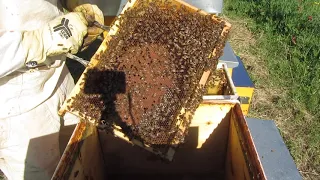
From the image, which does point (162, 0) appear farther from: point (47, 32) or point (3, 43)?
point (3, 43)

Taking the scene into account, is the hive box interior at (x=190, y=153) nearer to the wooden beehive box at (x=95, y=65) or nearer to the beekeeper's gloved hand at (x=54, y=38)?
the wooden beehive box at (x=95, y=65)

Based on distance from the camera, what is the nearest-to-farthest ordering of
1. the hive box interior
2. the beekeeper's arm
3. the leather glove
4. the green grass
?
the hive box interior
the beekeeper's arm
the leather glove
the green grass

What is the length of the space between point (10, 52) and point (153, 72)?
1.18m

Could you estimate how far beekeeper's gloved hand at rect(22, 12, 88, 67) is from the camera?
2.74m

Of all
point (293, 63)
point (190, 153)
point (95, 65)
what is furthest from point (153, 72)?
point (293, 63)

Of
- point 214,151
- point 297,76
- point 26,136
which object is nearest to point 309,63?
point 297,76

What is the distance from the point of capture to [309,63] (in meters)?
5.61

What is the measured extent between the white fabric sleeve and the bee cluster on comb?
588mm

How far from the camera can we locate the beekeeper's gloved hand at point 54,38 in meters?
2.74

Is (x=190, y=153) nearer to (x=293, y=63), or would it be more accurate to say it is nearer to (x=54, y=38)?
(x=54, y=38)

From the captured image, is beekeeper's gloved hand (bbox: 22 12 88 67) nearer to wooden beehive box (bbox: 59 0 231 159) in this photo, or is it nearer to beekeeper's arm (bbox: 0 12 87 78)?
beekeeper's arm (bbox: 0 12 87 78)

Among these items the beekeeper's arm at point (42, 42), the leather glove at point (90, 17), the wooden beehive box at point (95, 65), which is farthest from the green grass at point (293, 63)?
the beekeeper's arm at point (42, 42)

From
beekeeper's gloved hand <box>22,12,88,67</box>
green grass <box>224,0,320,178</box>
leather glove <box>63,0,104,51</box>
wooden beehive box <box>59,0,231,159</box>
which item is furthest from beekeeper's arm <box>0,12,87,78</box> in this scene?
green grass <box>224,0,320,178</box>

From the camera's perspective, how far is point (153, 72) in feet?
8.89
